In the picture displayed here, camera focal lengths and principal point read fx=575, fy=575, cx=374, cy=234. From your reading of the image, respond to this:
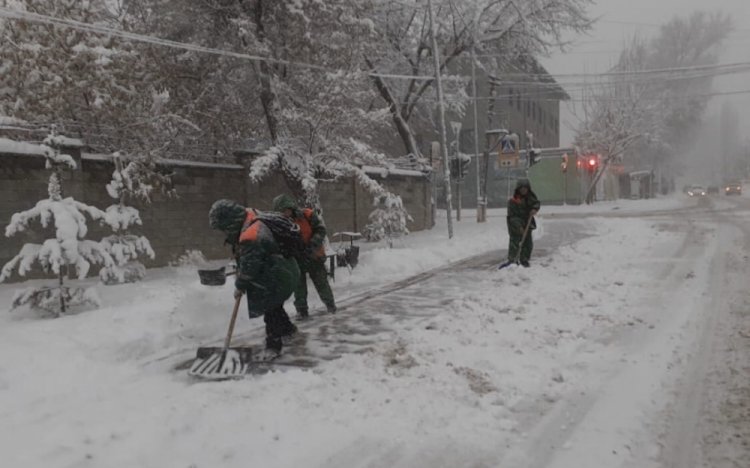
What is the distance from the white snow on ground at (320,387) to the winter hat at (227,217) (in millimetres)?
1362

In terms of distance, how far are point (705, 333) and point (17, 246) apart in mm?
9605

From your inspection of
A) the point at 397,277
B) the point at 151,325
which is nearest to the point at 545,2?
the point at 397,277

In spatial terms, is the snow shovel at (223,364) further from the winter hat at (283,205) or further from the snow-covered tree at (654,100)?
the snow-covered tree at (654,100)

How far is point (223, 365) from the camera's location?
4.90 metres

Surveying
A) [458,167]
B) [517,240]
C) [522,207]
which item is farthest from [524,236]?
[458,167]

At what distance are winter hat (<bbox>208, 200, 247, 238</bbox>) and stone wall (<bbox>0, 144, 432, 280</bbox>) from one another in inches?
213

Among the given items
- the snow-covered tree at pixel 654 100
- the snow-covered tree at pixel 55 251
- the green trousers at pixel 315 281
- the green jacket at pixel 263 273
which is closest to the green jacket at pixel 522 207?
the green trousers at pixel 315 281

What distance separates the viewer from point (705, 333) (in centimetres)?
601

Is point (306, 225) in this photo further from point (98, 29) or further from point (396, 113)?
point (396, 113)

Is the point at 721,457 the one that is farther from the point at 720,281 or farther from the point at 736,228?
the point at 736,228

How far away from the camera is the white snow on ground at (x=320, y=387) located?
11.7 ft

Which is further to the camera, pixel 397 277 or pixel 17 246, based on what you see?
pixel 397 277

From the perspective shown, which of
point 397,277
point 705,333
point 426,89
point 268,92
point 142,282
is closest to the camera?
point 705,333

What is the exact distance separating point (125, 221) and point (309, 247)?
158 inches
